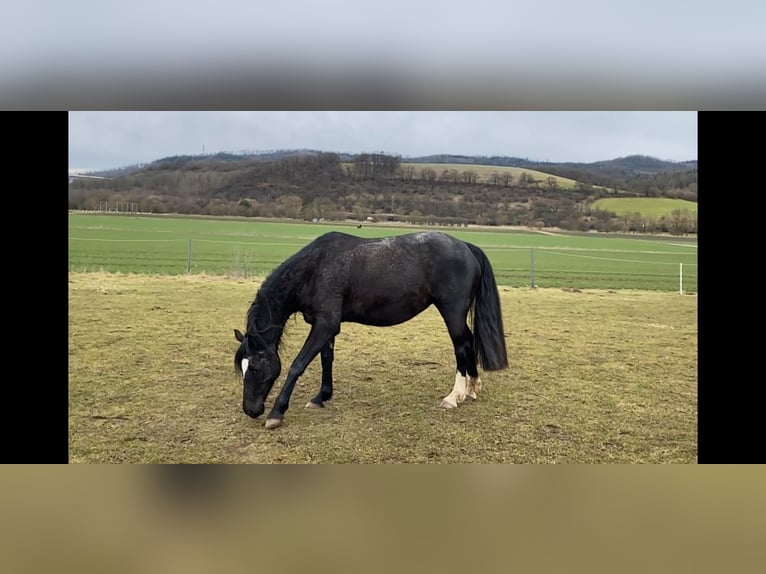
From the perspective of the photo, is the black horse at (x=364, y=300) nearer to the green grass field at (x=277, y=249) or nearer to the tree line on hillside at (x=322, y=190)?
the green grass field at (x=277, y=249)

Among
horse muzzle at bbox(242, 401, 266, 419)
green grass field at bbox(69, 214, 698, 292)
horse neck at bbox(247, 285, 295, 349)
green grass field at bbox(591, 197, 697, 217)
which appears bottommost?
horse muzzle at bbox(242, 401, 266, 419)

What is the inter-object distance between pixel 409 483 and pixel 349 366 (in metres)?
1.45

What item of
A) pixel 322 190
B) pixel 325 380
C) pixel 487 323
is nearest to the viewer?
pixel 325 380

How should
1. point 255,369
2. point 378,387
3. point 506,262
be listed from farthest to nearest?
point 506,262
point 378,387
point 255,369

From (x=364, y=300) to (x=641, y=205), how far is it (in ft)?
13.4

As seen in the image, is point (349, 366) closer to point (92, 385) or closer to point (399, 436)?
point (399, 436)

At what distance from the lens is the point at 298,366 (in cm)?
372

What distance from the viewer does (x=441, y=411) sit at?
4039 mm

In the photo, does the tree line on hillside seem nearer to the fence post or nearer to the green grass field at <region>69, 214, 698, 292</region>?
the green grass field at <region>69, 214, 698, 292</region>

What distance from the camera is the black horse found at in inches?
147

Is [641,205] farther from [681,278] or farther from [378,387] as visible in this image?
[378,387]

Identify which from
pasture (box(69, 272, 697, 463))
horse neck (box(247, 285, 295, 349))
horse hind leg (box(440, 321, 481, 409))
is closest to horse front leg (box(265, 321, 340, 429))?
pasture (box(69, 272, 697, 463))

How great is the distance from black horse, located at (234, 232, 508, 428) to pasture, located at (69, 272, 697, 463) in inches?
11.2

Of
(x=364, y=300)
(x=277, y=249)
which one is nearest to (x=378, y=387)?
(x=364, y=300)
